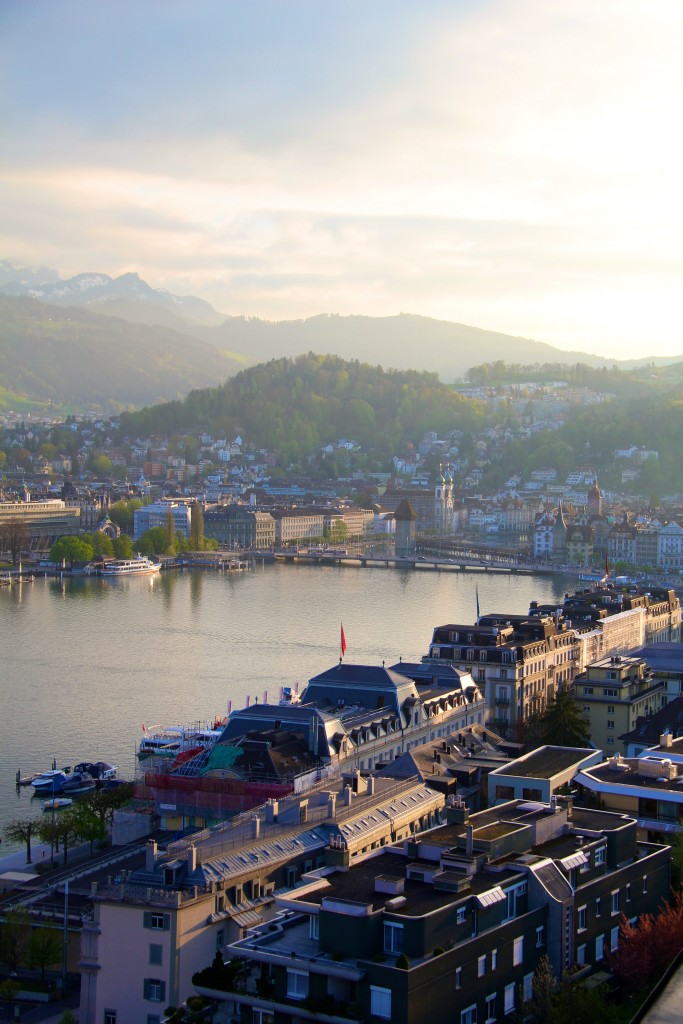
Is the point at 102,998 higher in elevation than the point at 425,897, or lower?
lower

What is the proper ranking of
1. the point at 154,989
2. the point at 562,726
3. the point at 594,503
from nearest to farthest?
1. the point at 154,989
2. the point at 562,726
3. the point at 594,503

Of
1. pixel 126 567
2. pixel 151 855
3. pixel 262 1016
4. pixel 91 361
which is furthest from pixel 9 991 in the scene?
pixel 91 361

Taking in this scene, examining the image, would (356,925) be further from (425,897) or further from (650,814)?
(650,814)

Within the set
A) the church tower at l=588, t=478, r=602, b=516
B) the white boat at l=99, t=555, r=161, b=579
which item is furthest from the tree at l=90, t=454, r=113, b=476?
the white boat at l=99, t=555, r=161, b=579

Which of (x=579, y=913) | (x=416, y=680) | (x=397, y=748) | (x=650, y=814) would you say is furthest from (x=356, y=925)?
(x=416, y=680)

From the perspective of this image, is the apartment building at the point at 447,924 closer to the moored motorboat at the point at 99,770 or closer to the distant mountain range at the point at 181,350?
the moored motorboat at the point at 99,770

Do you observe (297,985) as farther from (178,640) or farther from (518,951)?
(178,640)

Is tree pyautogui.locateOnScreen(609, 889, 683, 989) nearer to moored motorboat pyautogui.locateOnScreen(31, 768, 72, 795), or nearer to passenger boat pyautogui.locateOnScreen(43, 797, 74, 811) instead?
passenger boat pyautogui.locateOnScreen(43, 797, 74, 811)
